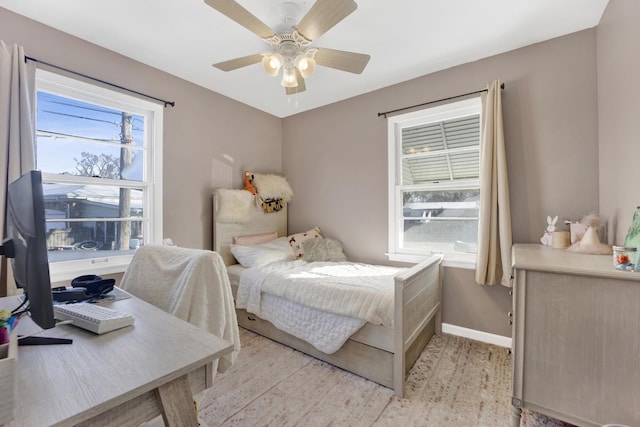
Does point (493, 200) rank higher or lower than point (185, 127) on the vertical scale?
lower

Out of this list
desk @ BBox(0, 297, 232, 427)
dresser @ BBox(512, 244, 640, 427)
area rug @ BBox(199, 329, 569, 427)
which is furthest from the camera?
area rug @ BBox(199, 329, 569, 427)

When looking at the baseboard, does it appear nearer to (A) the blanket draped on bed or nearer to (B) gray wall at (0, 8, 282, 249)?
(A) the blanket draped on bed

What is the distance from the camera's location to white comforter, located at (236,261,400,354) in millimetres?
1970

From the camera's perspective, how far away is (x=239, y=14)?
1.56m

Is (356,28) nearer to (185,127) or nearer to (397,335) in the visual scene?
(185,127)

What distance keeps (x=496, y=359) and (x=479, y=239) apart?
93 cm

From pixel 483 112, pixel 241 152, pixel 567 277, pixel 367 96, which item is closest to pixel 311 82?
pixel 367 96

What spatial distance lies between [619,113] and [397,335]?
185 cm

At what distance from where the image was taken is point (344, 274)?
101 inches

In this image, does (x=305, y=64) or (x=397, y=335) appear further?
(x=305, y=64)

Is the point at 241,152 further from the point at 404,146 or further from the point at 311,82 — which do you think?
the point at 404,146

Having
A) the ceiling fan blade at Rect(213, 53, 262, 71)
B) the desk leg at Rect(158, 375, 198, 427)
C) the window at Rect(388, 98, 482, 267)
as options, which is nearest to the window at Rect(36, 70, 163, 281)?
the ceiling fan blade at Rect(213, 53, 262, 71)

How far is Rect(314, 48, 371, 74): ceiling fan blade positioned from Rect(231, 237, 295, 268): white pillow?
1.85 metres

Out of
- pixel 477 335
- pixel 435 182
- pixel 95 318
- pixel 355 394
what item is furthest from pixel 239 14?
pixel 477 335
